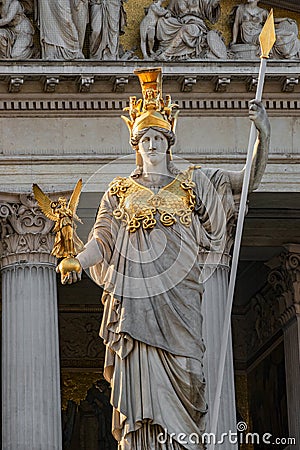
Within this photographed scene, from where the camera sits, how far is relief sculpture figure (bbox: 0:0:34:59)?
2606 cm

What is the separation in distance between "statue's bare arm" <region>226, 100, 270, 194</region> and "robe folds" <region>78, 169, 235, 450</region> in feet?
0.80

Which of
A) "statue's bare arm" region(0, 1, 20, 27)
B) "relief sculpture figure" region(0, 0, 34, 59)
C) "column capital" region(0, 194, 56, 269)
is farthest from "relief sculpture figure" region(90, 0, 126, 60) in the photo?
"column capital" region(0, 194, 56, 269)

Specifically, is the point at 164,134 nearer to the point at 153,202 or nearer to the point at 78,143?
the point at 153,202

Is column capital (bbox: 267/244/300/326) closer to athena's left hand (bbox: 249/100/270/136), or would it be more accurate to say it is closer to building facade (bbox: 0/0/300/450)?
building facade (bbox: 0/0/300/450)

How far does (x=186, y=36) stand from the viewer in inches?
1045

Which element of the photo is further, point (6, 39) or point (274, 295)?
point (274, 295)

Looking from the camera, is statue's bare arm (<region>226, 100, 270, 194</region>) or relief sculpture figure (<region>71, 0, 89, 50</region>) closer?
statue's bare arm (<region>226, 100, 270, 194</region>)

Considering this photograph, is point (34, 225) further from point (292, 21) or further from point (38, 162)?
point (292, 21)

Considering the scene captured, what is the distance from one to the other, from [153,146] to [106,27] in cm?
1164

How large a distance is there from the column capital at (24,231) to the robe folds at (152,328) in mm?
10916

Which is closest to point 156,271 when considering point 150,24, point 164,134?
point 164,134

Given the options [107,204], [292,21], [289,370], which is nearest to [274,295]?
[289,370]

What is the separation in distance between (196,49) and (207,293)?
3020 mm

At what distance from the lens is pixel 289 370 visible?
2952cm
